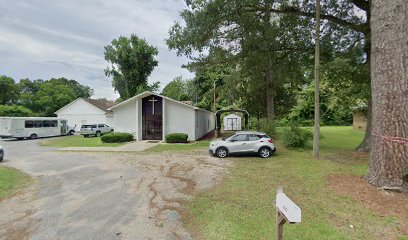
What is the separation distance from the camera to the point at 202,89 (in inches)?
1873

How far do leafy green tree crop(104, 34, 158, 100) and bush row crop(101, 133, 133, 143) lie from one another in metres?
14.9

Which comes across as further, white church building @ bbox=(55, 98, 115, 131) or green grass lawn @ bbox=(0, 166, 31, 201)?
white church building @ bbox=(55, 98, 115, 131)

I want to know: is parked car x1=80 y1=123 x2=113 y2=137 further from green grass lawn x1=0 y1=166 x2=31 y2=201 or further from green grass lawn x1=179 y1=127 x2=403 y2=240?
green grass lawn x1=179 y1=127 x2=403 y2=240

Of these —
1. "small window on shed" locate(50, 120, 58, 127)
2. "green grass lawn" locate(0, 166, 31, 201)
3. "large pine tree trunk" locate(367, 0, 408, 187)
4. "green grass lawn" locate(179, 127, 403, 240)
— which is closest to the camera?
"green grass lawn" locate(179, 127, 403, 240)

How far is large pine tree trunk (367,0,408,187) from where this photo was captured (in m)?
6.57

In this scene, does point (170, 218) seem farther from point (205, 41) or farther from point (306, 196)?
point (205, 41)

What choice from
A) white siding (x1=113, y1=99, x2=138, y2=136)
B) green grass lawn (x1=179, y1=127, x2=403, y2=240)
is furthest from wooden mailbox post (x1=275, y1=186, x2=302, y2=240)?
white siding (x1=113, y1=99, x2=138, y2=136)

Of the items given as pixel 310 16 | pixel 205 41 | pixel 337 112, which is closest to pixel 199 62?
pixel 205 41

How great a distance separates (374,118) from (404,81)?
126 centimetres

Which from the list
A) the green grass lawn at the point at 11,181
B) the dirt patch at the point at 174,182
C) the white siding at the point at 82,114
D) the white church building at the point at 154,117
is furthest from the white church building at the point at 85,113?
the green grass lawn at the point at 11,181

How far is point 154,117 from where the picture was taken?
25.0m

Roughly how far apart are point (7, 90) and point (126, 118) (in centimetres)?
3684

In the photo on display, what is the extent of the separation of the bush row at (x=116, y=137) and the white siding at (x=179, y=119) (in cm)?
374

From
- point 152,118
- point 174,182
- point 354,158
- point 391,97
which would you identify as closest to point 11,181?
point 174,182
